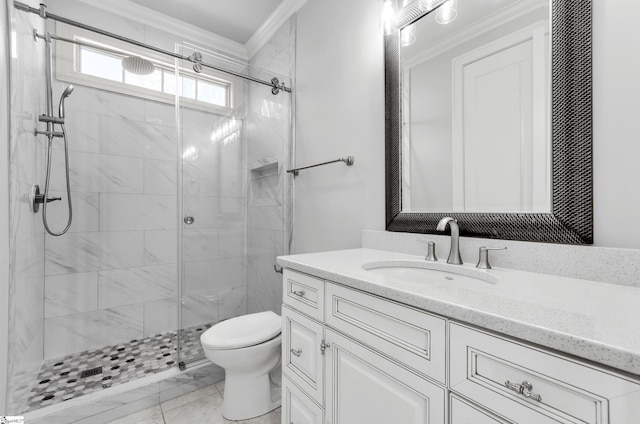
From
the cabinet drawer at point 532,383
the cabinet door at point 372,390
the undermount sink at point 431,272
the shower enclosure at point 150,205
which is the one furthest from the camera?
the shower enclosure at point 150,205

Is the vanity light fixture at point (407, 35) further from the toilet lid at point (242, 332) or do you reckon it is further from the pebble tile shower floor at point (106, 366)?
the pebble tile shower floor at point (106, 366)

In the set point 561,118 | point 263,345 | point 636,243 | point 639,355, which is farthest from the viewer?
point 263,345

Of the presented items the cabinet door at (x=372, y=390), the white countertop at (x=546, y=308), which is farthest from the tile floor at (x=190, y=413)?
the white countertop at (x=546, y=308)

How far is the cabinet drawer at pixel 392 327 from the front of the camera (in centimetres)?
64

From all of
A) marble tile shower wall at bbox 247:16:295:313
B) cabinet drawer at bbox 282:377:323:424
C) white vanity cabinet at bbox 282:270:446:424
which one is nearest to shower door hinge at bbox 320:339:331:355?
white vanity cabinet at bbox 282:270:446:424

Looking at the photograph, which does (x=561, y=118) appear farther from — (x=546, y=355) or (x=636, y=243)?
(x=546, y=355)

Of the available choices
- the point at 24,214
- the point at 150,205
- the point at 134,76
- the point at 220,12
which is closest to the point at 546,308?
the point at 24,214

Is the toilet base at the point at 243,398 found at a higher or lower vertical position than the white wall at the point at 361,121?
lower

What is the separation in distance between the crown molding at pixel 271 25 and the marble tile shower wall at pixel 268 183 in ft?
0.22

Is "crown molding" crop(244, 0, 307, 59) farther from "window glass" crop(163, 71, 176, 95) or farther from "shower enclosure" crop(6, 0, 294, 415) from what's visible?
"window glass" crop(163, 71, 176, 95)

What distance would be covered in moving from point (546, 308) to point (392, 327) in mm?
337

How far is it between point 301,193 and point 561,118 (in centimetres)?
151

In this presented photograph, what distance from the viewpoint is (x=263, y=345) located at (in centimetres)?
148

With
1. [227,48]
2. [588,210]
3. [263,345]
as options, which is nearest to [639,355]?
[588,210]
